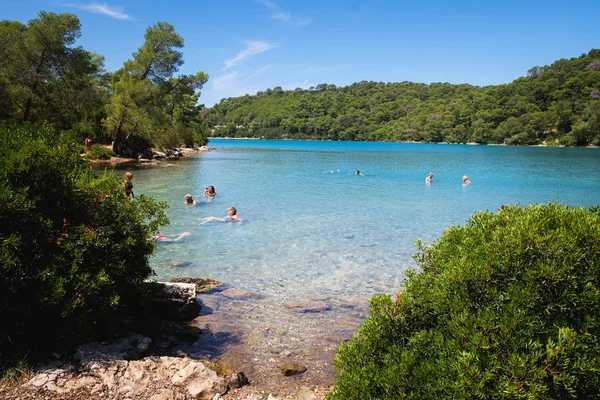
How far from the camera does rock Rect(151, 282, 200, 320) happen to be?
24.2ft

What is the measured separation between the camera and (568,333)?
2531mm

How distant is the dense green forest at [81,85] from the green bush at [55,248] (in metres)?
14.3

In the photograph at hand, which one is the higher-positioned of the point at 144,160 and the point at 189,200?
the point at 144,160

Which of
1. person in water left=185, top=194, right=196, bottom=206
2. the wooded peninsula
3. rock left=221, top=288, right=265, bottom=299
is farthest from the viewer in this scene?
the wooded peninsula

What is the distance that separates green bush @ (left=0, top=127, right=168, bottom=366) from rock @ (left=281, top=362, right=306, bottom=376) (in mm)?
2601

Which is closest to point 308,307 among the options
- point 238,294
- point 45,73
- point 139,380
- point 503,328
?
point 238,294

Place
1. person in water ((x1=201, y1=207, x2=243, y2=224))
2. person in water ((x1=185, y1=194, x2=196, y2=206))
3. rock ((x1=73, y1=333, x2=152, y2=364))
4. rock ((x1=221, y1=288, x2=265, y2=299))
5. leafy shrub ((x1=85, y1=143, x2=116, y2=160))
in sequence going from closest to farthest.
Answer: rock ((x1=73, y1=333, x2=152, y2=364)), rock ((x1=221, y1=288, x2=265, y2=299)), person in water ((x1=201, y1=207, x2=243, y2=224)), person in water ((x1=185, y1=194, x2=196, y2=206)), leafy shrub ((x1=85, y1=143, x2=116, y2=160))

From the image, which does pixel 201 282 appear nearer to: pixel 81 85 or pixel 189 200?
pixel 189 200

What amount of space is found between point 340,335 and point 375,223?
10.5 meters

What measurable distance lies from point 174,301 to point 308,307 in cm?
282

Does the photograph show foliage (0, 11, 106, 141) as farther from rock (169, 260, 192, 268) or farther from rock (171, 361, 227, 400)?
rock (171, 361, 227, 400)

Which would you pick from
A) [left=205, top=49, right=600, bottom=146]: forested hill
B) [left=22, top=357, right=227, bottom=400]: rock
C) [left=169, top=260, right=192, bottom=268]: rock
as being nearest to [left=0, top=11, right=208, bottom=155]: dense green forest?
[left=169, top=260, right=192, bottom=268]: rock

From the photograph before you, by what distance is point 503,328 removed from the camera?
272 cm

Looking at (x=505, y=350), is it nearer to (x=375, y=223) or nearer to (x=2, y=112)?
(x=375, y=223)
